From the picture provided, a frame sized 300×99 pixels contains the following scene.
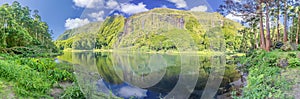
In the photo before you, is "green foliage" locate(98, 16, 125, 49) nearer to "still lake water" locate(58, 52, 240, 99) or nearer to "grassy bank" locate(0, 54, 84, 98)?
"still lake water" locate(58, 52, 240, 99)

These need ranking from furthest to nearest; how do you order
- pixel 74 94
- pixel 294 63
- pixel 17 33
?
pixel 17 33
pixel 294 63
pixel 74 94

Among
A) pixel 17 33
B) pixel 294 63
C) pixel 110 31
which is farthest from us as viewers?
pixel 17 33

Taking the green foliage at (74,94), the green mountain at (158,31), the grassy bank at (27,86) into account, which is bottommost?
the green foliage at (74,94)

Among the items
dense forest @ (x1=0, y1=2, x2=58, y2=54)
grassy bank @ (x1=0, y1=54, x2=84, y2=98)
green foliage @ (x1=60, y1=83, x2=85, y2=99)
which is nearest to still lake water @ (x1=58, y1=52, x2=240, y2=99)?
green foliage @ (x1=60, y1=83, x2=85, y2=99)

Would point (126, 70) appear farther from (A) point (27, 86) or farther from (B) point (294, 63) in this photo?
(B) point (294, 63)

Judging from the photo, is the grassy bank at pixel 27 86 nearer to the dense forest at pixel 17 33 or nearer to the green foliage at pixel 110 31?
the green foliage at pixel 110 31

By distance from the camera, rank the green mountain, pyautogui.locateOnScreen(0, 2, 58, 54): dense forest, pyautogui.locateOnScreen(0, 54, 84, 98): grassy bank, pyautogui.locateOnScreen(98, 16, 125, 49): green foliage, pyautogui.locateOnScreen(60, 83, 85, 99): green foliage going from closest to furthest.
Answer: pyautogui.locateOnScreen(98, 16, 125, 49): green foliage
the green mountain
pyautogui.locateOnScreen(0, 54, 84, 98): grassy bank
pyautogui.locateOnScreen(60, 83, 85, 99): green foliage
pyautogui.locateOnScreen(0, 2, 58, 54): dense forest

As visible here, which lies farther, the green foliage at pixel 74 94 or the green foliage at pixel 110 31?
the green foliage at pixel 74 94

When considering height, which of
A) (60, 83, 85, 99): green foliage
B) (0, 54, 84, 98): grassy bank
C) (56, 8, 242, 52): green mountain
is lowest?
(60, 83, 85, 99): green foliage

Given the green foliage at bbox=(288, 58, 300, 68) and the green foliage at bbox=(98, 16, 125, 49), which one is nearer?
the green foliage at bbox=(98, 16, 125, 49)

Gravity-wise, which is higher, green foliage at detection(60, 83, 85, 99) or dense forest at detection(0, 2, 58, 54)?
dense forest at detection(0, 2, 58, 54)

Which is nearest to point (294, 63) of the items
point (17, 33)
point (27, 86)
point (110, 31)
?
point (110, 31)

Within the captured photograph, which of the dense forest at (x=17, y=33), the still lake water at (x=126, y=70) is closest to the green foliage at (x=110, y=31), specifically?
the still lake water at (x=126, y=70)

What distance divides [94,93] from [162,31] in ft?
4.45
